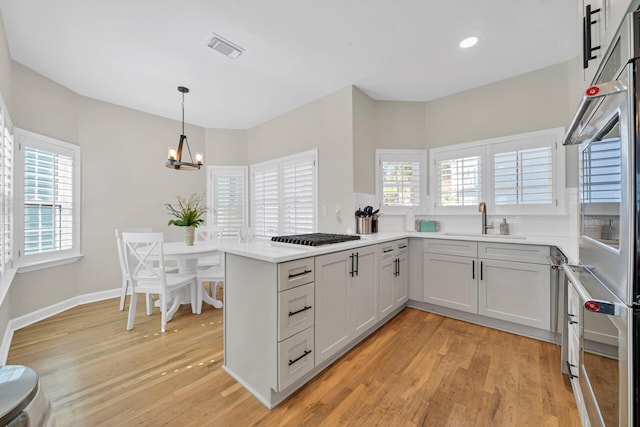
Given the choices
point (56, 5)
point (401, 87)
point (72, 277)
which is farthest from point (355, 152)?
point (72, 277)

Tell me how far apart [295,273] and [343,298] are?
2.00 ft

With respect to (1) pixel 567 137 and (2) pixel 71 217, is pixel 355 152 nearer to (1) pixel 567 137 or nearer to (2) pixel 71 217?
(1) pixel 567 137

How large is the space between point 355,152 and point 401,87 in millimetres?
1033

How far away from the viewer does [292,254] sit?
64.4 inches

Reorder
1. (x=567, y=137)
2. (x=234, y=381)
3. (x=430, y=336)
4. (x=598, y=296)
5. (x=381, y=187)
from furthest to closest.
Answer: (x=381, y=187), (x=430, y=336), (x=234, y=381), (x=567, y=137), (x=598, y=296)

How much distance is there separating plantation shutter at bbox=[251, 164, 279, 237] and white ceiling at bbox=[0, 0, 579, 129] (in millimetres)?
1362

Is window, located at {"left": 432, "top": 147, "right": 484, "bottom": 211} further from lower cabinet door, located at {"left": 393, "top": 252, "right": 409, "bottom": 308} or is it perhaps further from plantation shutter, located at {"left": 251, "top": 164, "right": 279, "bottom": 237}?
plantation shutter, located at {"left": 251, "top": 164, "right": 279, "bottom": 237}

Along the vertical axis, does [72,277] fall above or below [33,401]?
below

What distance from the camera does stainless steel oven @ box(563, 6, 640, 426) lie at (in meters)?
0.72

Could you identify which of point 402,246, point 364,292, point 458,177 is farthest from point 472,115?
point 364,292

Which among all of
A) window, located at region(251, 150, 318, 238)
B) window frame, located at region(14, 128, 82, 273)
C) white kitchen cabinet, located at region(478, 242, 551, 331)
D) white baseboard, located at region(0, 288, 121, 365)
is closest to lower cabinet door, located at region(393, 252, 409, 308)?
white kitchen cabinet, located at region(478, 242, 551, 331)

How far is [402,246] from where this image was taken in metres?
3.00

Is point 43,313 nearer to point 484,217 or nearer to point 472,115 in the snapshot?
point 484,217

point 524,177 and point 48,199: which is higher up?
point 524,177
